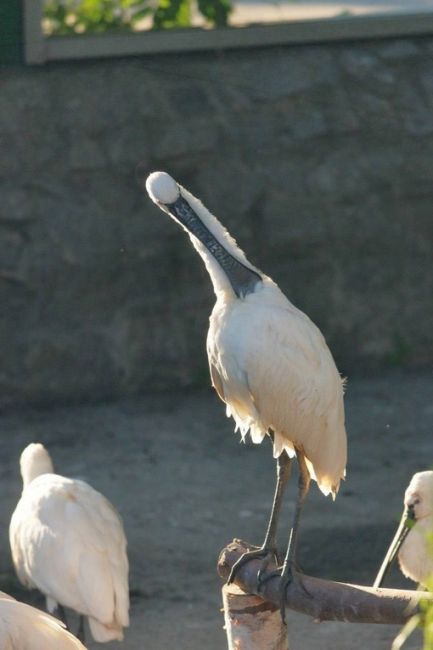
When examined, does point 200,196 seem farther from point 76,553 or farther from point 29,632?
point 29,632

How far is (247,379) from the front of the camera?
4875mm

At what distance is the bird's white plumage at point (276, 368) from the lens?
15.9ft

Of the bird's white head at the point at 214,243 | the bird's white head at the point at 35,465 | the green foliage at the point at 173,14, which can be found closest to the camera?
the bird's white head at the point at 214,243

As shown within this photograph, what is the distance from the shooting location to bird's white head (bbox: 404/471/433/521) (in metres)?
5.60

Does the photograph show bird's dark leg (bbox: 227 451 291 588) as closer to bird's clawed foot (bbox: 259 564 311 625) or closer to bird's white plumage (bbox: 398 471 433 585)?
bird's clawed foot (bbox: 259 564 311 625)

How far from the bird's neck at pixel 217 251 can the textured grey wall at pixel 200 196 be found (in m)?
3.57

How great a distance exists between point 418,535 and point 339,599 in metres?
1.81

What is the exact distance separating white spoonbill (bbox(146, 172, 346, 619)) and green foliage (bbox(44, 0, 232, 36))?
147 inches

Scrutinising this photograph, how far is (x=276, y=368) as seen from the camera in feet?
15.9

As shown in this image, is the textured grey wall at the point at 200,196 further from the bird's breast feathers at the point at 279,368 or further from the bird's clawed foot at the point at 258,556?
the bird's clawed foot at the point at 258,556

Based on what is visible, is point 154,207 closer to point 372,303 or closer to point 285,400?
point 372,303

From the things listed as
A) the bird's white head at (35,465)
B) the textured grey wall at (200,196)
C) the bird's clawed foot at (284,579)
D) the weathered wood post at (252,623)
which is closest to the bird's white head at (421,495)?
the bird's clawed foot at (284,579)

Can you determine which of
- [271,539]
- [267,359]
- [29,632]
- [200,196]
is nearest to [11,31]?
[200,196]

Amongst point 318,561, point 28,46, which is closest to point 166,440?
point 318,561
